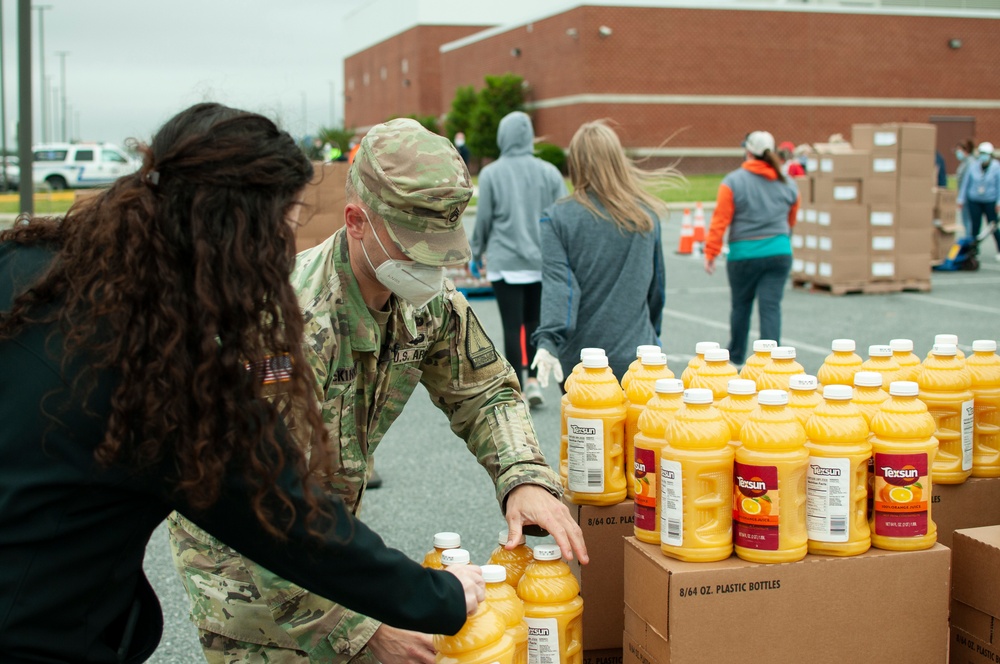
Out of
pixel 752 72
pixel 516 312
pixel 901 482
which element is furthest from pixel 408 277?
pixel 752 72

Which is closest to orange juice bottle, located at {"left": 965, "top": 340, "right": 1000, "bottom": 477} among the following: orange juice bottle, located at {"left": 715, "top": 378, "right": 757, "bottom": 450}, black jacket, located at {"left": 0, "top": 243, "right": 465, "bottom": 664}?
orange juice bottle, located at {"left": 715, "top": 378, "right": 757, "bottom": 450}

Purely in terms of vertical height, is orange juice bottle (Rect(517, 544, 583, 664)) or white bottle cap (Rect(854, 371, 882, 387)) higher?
white bottle cap (Rect(854, 371, 882, 387))

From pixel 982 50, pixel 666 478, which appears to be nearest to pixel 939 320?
pixel 666 478

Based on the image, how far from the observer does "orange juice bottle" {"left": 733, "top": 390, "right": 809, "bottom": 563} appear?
97.4 inches

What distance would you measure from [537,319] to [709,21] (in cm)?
4277

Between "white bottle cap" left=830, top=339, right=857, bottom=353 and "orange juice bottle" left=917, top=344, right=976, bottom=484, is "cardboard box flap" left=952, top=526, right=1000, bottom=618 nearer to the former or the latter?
"orange juice bottle" left=917, top=344, right=976, bottom=484

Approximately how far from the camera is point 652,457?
270 cm

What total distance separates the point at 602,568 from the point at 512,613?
2.13 feet

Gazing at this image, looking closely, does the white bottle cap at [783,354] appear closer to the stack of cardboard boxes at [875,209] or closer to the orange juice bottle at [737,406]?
the orange juice bottle at [737,406]

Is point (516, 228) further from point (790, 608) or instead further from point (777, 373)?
point (790, 608)

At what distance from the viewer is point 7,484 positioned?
1712 mm

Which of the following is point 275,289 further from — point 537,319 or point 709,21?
point 709,21

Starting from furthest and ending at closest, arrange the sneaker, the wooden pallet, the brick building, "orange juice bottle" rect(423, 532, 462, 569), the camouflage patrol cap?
the brick building
the wooden pallet
the sneaker
"orange juice bottle" rect(423, 532, 462, 569)
the camouflage patrol cap

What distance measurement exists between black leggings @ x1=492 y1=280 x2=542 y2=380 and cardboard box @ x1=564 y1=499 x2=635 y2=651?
501 centimetres
